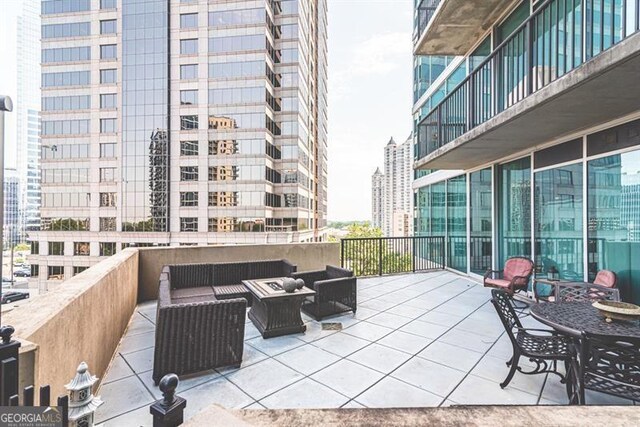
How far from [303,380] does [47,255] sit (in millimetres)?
36485

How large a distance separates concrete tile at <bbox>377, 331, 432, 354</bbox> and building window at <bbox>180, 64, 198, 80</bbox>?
29.6 meters

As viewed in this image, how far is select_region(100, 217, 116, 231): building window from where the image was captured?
28.2 metres

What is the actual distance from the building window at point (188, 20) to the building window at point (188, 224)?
56.5 ft

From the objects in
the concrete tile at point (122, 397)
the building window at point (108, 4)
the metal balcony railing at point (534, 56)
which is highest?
the building window at point (108, 4)

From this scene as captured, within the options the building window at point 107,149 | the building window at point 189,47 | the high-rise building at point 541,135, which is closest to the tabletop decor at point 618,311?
the high-rise building at point 541,135

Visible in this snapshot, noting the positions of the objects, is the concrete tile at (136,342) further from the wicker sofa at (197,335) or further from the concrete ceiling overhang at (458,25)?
the concrete ceiling overhang at (458,25)

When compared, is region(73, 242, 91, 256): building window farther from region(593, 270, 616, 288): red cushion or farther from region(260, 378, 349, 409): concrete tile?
region(593, 270, 616, 288): red cushion

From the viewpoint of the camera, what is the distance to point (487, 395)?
253 centimetres

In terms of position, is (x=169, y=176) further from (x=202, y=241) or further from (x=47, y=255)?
(x=47, y=255)

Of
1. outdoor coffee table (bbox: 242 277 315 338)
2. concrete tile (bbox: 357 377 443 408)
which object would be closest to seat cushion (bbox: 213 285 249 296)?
outdoor coffee table (bbox: 242 277 315 338)

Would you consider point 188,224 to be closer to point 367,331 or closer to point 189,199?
point 189,199

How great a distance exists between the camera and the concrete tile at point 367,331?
12.4 feet

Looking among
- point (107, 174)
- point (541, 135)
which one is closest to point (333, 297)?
point (541, 135)

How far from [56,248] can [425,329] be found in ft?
118
